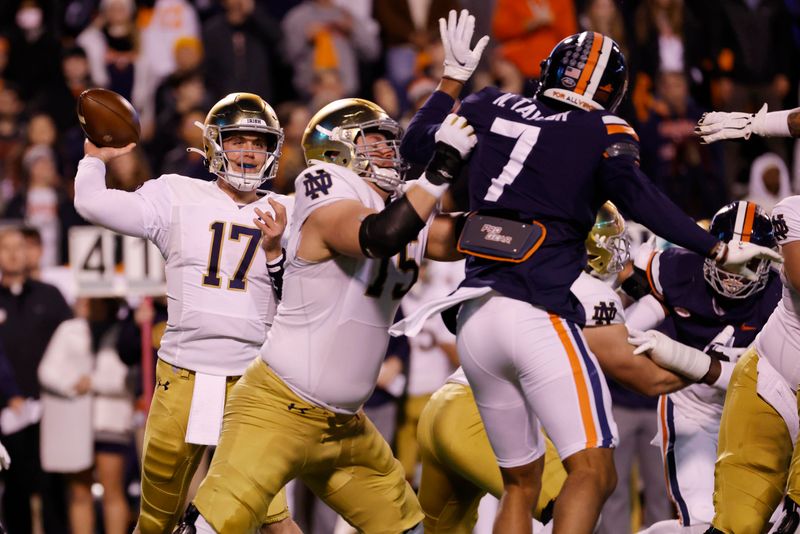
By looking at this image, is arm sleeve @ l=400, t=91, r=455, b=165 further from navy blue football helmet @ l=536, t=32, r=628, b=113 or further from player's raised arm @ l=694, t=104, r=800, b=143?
player's raised arm @ l=694, t=104, r=800, b=143

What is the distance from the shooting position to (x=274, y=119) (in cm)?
594

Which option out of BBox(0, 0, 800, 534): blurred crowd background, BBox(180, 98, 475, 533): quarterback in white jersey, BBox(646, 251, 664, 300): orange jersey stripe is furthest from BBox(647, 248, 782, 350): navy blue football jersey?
BBox(0, 0, 800, 534): blurred crowd background

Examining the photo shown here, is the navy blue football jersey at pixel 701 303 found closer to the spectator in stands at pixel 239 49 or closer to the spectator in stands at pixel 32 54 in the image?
the spectator in stands at pixel 239 49

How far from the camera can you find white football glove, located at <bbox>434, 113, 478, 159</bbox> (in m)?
4.67

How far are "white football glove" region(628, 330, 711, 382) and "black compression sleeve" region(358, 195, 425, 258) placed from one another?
1075 mm

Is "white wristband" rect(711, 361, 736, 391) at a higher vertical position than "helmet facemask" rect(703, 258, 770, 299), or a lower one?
lower

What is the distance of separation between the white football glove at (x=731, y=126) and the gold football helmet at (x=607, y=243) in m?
0.66

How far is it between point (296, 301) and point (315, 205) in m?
0.35

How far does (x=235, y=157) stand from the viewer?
5.85 meters

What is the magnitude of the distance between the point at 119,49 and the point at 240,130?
16.2 feet

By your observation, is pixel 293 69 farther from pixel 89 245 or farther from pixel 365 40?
pixel 89 245

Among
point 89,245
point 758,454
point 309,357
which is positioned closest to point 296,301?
point 309,357

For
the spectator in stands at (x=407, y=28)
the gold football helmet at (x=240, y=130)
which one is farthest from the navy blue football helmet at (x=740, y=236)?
the spectator in stands at (x=407, y=28)

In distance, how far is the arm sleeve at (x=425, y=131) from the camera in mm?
5086
